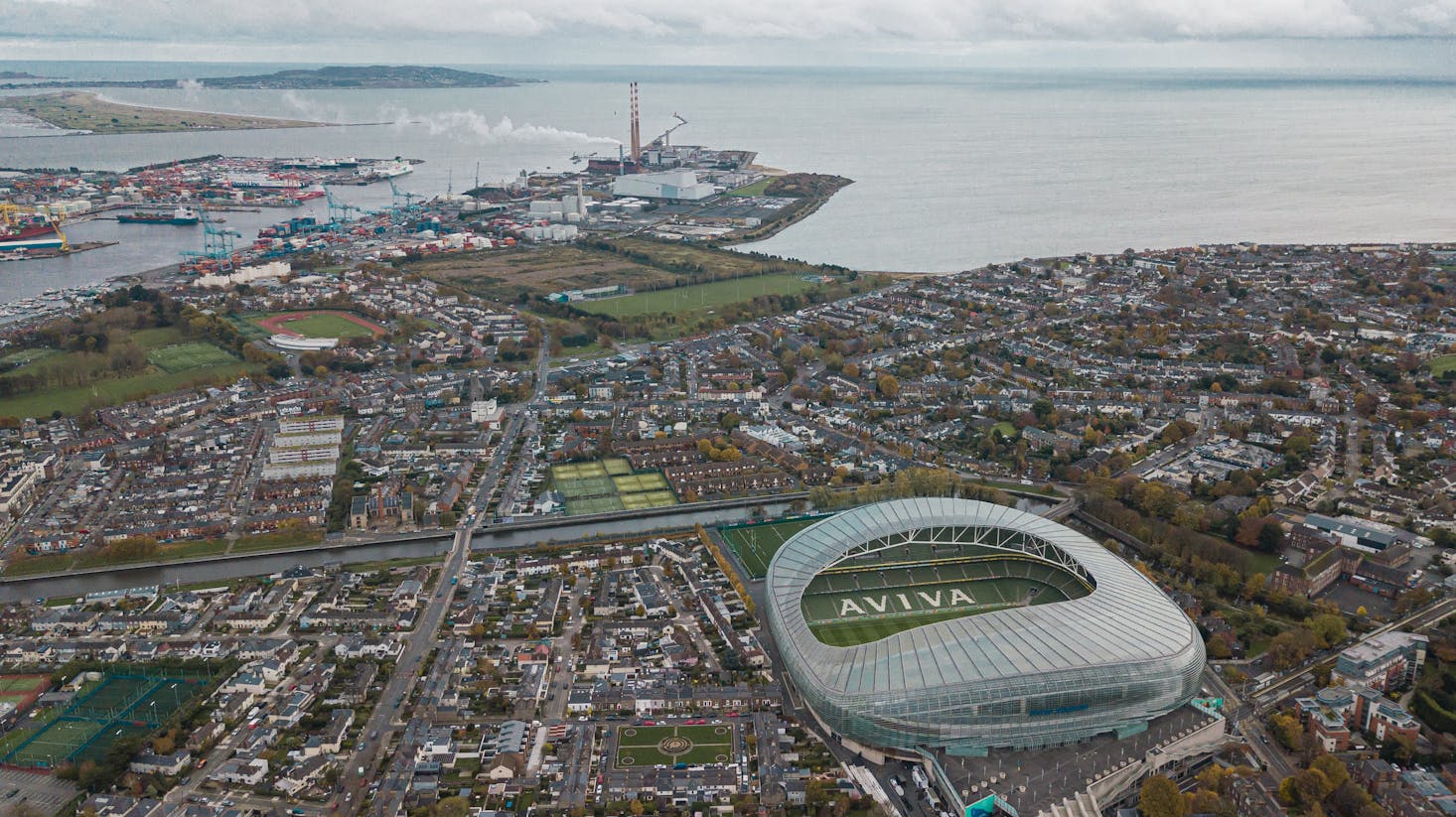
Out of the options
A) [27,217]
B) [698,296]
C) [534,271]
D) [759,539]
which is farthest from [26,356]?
[27,217]

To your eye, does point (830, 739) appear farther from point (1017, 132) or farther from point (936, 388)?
point (1017, 132)

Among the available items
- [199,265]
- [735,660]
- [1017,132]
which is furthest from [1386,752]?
[1017,132]

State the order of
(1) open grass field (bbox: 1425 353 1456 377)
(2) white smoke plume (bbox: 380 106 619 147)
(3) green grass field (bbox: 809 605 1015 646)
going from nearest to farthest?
(3) green grass field (bbox: 809 605 1015 646)
(1) open grass field (bbox: 1425 353 1456 377)
(2) white smoke plume (bbox: 380 106 619 147)

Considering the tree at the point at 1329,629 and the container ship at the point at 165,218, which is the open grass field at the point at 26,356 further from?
the tree at the point at 1329,629

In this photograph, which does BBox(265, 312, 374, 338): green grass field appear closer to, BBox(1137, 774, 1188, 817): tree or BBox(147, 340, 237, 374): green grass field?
BBox(147, 340, 237, 374): green grass field

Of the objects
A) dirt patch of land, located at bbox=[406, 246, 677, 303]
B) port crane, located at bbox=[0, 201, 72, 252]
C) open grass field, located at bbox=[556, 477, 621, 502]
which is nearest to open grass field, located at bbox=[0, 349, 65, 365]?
dirt patch of land, located at bbox=[406, 246, 677, 303]


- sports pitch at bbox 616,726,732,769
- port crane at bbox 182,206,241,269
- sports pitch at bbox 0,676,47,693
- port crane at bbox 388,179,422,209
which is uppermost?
port crane at bbox 388,179,422,209

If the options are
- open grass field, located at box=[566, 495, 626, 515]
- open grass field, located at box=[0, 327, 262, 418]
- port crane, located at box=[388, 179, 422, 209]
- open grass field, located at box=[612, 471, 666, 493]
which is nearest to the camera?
open grass field, located at box=[566, 495, 626, 515]

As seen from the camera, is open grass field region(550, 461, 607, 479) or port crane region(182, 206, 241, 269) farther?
port crane region(182, 206, 241, 269)
